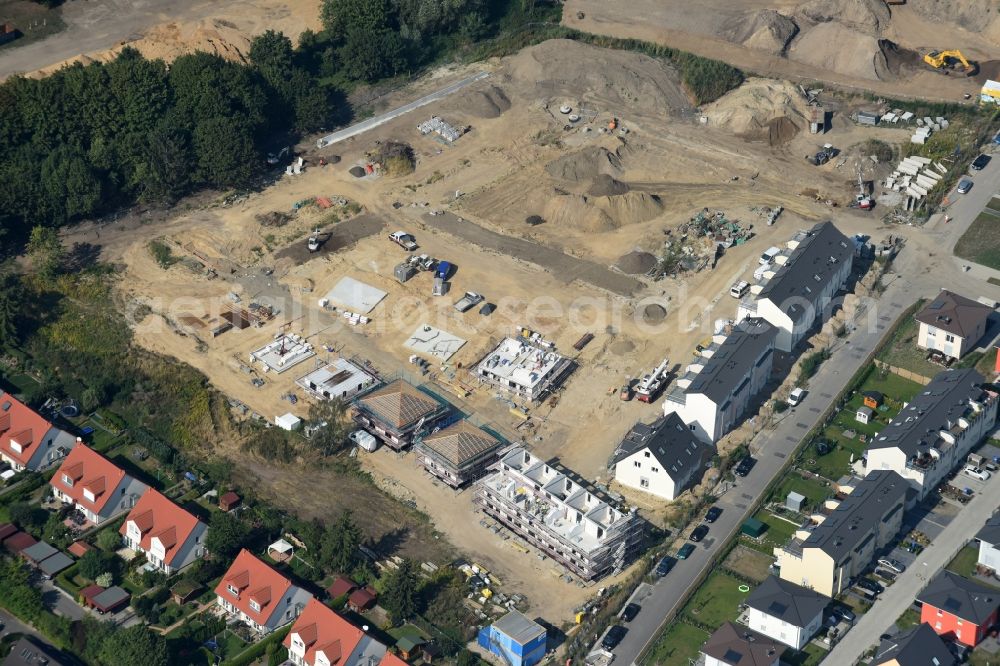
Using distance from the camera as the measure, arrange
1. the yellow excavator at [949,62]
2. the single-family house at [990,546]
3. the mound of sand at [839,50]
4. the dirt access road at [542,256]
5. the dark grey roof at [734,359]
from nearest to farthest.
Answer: the single-family house at [990,546]
the dark grey roof at [734,359]
the dirt access road at [542,256]
the yellow excavator at [949,62]
the mound of sand at [839,50]

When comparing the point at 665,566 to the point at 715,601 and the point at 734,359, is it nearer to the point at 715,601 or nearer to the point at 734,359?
the point at 715,601

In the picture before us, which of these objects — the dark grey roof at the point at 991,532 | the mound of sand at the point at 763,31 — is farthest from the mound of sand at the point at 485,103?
the dark grey roof at the point at 991,532

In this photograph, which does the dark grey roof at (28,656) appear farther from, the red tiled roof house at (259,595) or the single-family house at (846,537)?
the single-family house at (846,537)

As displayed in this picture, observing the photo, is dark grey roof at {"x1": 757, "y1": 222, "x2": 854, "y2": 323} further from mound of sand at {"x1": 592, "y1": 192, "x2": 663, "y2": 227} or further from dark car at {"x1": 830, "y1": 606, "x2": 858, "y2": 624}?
dark car at {"x1": 830, "y1": 606, "x2": 858, "y2": 624}

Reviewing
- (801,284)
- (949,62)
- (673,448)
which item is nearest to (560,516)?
(673,448)

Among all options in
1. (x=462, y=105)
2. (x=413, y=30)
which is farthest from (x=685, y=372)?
(x=413, y=30)

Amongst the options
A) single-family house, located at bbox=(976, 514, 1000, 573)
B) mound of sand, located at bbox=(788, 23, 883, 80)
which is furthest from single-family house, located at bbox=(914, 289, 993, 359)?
mound of sand, located at bbox=(788, 23, 883, 80)
